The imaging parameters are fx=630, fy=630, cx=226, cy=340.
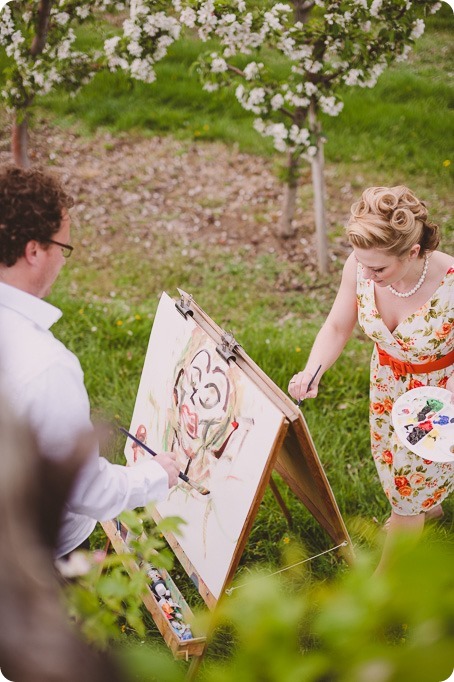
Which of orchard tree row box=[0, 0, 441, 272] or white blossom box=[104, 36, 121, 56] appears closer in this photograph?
orchard tree row box=[0, 0, 441, 272]

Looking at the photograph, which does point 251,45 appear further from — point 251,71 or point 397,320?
point 397,320

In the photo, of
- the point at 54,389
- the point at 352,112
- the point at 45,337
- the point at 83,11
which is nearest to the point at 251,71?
the point at 83,11

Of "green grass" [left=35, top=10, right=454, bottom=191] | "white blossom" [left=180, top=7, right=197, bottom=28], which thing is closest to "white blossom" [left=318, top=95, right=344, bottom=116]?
"white blossom" [left=180, top=7, right=197, bottom=28]

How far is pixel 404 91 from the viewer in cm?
661

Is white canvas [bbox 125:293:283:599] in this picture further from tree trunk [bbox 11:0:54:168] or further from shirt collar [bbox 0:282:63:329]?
tree trunk [bbox 11:0:54:168]

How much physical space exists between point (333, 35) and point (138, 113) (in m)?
3.26

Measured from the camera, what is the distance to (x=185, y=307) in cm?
244

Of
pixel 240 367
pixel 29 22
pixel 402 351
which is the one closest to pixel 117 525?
pixel 240 367

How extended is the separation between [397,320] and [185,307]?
81 centimetres

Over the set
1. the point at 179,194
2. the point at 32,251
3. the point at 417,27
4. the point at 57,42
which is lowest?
the point at 179,194

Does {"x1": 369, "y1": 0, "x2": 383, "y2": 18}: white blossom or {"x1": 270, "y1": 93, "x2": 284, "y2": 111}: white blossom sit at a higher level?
{"x1": 369, "y1": 0, "x2": 383, "y2": 18}: white blossom

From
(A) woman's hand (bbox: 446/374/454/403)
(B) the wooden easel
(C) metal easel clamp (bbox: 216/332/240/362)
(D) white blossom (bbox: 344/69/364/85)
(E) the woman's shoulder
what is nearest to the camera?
(B) the wooden easel

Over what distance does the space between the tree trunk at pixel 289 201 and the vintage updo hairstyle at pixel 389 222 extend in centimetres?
261

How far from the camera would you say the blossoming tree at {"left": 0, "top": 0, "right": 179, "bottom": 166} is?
4.27 metres
